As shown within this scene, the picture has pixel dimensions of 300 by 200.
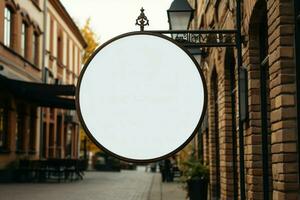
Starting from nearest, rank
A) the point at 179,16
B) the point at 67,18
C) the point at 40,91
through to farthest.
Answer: the point at 179,16 < the point at 40,91 < the point at 67,18

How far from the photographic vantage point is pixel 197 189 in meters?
12.8

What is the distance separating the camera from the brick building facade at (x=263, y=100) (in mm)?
5133

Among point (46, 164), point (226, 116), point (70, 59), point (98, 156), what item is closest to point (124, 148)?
point (226, 116)

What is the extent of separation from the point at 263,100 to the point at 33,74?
897 inches

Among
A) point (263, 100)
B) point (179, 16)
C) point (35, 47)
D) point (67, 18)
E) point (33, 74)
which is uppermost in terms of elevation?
point (67, 18)

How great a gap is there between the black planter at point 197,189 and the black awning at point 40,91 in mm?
8619

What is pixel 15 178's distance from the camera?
24.0m

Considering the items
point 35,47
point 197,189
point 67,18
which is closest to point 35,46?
point 35,47

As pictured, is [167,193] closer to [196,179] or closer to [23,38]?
[196,179]

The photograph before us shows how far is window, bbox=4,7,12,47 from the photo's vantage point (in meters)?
24.7

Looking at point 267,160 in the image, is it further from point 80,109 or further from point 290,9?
point 80,109

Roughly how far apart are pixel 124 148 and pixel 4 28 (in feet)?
75.0

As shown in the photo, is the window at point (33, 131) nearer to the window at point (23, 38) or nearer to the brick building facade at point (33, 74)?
the brick building facade at point (33, 74)

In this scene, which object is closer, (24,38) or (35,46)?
(24,38)
